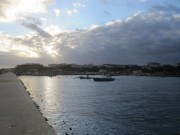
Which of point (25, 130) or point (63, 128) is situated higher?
point (25, 130)

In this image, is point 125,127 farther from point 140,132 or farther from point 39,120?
point 39,120

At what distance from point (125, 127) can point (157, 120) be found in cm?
485

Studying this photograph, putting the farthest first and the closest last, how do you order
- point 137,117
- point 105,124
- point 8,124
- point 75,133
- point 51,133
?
point 137,117, point 105,124, point 75,133, point 8,124, point 51,133

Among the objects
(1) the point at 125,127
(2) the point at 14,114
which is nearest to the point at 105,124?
(1) the point at 125,127

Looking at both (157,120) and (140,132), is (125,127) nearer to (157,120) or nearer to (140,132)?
(140,132)

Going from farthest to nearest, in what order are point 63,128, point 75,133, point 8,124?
point 63,128
point 75,133
point 8,124

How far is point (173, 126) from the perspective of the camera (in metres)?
24.6

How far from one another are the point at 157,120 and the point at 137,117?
2.58m

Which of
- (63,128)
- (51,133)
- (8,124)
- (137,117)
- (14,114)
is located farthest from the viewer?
(137,117)

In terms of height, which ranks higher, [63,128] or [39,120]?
[39,120]

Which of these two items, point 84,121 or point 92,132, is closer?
point 92,132

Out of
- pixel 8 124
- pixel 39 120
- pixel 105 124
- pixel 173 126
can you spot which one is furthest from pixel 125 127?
pixel 8 124

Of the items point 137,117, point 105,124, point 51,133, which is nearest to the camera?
point 51,133

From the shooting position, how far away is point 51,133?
564 inches
